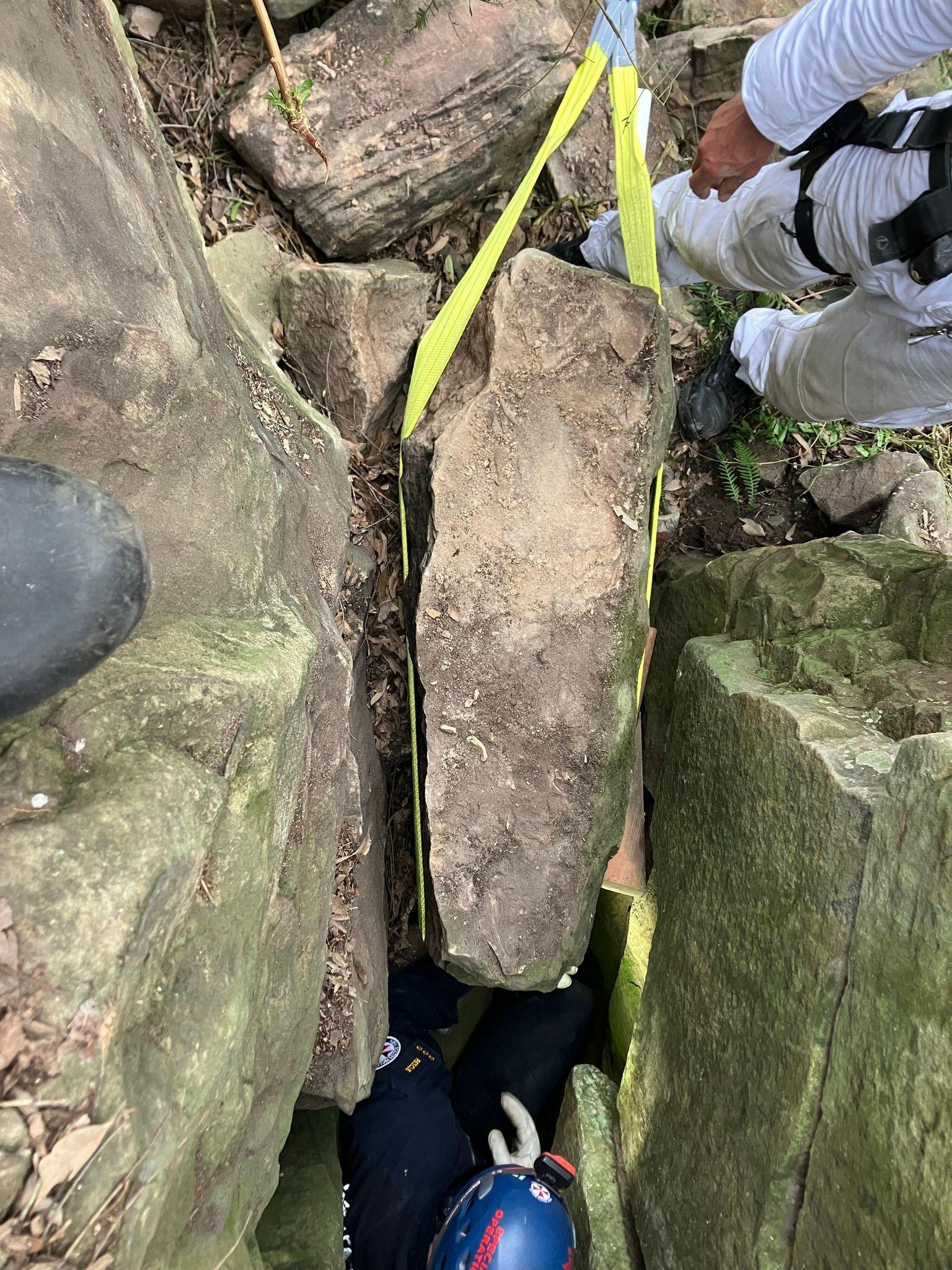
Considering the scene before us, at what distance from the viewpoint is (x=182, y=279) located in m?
1.89

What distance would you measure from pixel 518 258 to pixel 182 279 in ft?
4.11

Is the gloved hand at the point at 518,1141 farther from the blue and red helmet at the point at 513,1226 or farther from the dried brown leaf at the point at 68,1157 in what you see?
the dried brown leaf at the point at 68,1157

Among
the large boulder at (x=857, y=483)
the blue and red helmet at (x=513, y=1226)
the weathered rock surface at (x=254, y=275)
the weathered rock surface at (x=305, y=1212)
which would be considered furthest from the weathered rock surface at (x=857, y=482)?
the weathered rock surface at (x=305, y=1212)

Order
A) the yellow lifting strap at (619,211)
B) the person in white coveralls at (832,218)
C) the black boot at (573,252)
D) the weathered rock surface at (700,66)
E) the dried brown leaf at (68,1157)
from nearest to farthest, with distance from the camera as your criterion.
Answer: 1. the dried brown leaf at (68,1157)
2. the person in white coveralls at (832,218)
3. the yellow lifting strap at (619,211)
4. the black boot at (573,252)
5. the weathered rock surface at (700,66)

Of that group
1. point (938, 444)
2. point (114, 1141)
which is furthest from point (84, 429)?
point (938, 444)

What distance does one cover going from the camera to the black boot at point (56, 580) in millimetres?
1010

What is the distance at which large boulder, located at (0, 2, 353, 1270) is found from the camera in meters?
1.17

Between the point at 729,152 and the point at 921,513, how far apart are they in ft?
6.31

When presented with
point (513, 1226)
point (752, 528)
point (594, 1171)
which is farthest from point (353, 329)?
point (513, 1226)

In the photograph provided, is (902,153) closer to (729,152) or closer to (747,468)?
(729,152)

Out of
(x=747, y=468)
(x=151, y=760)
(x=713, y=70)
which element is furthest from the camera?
(x=747, y=468)

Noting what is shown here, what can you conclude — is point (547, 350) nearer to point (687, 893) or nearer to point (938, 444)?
point (687, 893)

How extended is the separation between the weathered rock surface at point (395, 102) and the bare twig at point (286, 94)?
83 mm

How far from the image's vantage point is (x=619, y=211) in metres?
2.72
